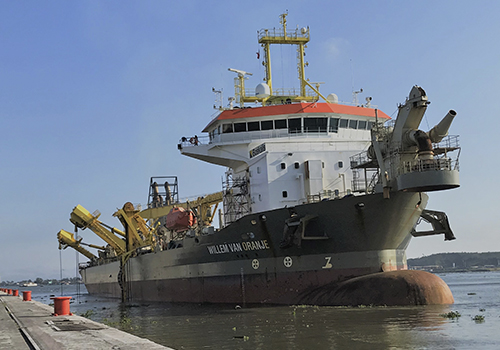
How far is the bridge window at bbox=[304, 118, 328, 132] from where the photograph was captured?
77.3ft

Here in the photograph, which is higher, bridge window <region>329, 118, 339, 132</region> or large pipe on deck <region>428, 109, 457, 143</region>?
bridge window <region>329, 118, 339, 132</region>

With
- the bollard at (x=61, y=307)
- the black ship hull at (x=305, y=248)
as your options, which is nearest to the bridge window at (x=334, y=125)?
the black ship hull at (x=305, y=248)

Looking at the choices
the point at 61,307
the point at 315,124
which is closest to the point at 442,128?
the point at 315,124

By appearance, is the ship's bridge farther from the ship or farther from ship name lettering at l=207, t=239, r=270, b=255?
ship name lettering at l=207, t=239, r=270, b=255

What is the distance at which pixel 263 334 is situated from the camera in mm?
13555

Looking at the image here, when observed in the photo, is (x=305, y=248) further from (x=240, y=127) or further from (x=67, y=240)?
(x=67, y=240)

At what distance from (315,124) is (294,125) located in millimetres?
901

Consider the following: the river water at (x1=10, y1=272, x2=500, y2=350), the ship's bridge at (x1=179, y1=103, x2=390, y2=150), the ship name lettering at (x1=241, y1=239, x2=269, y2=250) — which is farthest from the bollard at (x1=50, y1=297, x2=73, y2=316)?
the ship's bridge at (x1=179, y1=103, x2=390, y2=150)

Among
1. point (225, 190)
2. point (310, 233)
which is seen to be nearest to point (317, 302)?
point (310, 233)

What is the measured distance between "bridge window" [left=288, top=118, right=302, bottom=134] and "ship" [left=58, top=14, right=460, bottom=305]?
0.20 feet

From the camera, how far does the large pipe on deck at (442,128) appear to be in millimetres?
16295

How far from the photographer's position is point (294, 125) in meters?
23.7

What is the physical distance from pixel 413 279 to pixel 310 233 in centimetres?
367

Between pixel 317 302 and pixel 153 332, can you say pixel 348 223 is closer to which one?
pixel 317 302
